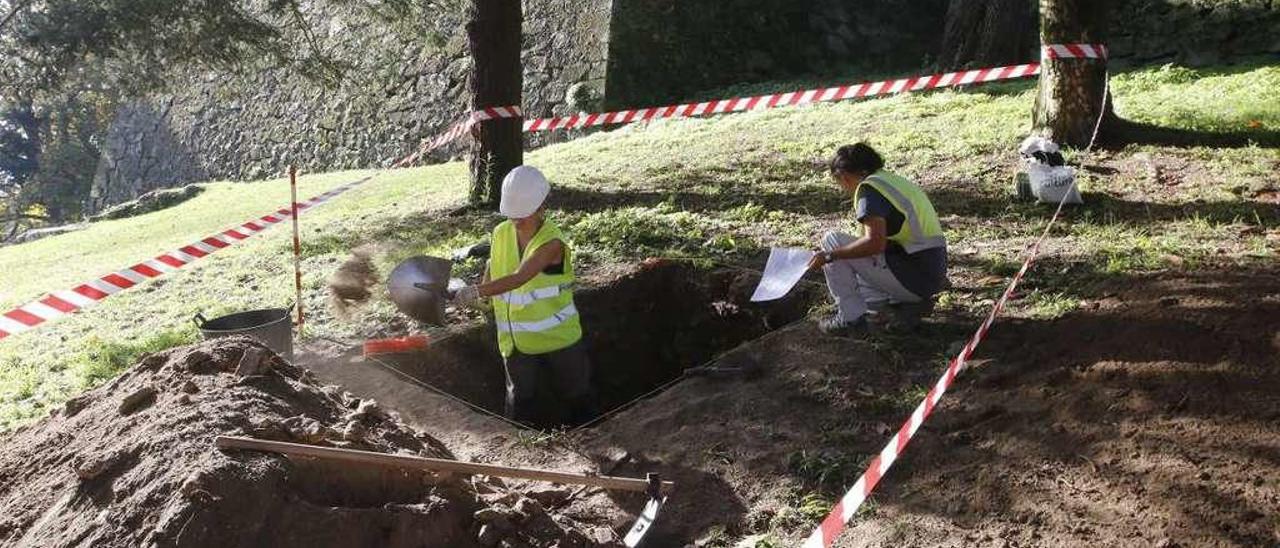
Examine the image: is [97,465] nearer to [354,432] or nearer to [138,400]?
[138,400]

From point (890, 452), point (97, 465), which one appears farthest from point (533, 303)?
point (97, 465)

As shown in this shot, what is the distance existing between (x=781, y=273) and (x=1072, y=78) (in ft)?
15.1

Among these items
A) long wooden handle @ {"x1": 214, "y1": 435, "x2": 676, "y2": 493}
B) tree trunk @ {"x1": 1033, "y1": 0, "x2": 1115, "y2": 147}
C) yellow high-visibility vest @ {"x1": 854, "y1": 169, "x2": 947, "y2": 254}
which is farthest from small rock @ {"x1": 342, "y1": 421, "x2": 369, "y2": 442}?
tree trunk @ {"x1": 1033, "y1": 0, "x2": 1115, "y2": 147}

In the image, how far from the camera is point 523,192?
5035 mm

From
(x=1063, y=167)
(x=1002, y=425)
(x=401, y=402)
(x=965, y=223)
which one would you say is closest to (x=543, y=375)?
(x=401, y=402)

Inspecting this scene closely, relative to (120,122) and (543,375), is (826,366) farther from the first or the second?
(120,122)

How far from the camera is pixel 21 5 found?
1083cm

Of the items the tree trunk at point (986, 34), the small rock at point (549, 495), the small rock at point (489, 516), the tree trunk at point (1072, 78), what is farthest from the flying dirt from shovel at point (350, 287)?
the tree trunk at point (986, 34)

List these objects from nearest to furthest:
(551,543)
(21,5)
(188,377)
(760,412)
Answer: (551,543) → (188,377) → (760,412) → (21,5)

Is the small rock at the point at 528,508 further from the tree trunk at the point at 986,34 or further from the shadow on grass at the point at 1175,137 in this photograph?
the tree trunk at the point at 986,34

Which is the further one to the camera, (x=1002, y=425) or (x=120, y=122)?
(x=120, y=122)

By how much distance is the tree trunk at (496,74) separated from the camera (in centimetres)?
966

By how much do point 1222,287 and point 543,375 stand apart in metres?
3.60

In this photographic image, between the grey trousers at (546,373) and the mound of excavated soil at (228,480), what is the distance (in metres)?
1.32
